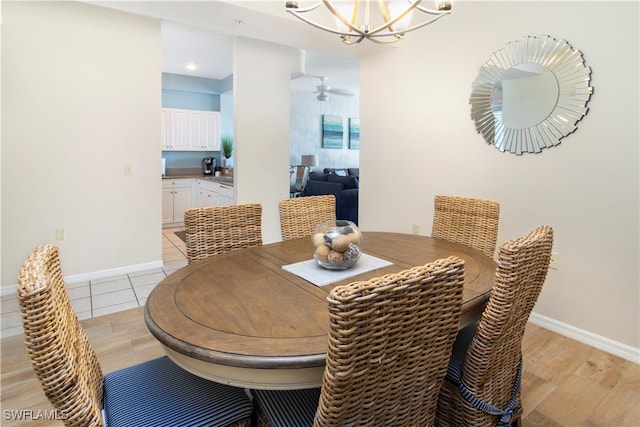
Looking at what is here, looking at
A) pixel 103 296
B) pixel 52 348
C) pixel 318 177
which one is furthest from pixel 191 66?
pixel 52 348

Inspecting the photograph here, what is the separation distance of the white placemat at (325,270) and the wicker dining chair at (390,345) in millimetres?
522

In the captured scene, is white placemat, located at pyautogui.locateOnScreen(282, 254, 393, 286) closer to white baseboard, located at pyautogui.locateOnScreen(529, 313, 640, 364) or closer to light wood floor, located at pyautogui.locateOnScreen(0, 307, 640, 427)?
light wood floor, located at pyautogui.locateOnScreen(0, 307, 640, 427)

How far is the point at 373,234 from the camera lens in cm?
228

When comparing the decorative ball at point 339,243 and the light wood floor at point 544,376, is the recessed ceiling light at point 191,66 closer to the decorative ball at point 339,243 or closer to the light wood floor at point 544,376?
the light wood floor at point 544,376

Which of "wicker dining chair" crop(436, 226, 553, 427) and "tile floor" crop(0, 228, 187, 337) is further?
"tile floor" crop(0, 228, 187, 337)

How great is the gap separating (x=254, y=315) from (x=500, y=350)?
84 centimetres

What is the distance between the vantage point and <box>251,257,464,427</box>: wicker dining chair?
710 mm

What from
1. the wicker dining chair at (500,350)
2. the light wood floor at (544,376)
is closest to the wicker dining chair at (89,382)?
the wicker dining chair at (500,350)

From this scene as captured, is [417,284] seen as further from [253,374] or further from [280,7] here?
[280,7]

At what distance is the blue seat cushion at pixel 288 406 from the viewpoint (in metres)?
1.04

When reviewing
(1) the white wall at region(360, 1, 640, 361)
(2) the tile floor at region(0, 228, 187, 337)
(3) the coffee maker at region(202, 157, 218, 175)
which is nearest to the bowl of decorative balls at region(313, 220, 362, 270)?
(1) the white wall at region(360, 1, 640, 361)

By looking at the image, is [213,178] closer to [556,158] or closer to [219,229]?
[219,229]

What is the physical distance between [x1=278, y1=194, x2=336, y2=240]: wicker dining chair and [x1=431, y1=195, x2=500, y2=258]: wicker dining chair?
0.73m

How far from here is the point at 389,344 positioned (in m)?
0.78
